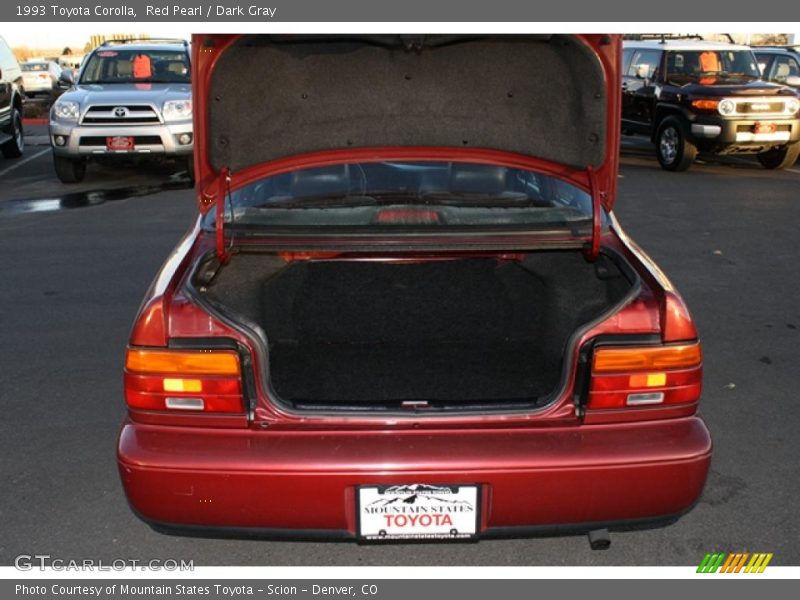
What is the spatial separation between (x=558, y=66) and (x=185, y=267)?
1525 millimetres

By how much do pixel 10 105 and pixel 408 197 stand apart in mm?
11450

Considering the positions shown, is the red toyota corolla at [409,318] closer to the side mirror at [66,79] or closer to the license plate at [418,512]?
the license plate at [418,512]

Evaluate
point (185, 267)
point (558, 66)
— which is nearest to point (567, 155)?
point (558, 66)

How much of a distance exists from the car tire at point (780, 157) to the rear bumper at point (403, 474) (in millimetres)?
10610

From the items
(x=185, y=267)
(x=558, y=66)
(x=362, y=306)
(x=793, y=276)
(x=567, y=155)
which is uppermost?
(x=558, y=66)

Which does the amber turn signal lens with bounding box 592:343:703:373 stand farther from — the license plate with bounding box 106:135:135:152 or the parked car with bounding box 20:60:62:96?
the parked car with bounding box 20:60:62:96

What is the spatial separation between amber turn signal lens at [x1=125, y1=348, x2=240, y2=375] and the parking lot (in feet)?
2.85

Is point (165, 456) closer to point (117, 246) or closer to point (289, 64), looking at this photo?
point (289, 64)

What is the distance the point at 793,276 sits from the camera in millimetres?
6605

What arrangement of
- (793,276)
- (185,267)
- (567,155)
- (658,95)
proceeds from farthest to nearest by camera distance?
(658,95) → (793,276) → (567,155) → (185,267)

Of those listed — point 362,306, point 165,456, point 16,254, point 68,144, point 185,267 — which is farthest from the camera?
point 68,144

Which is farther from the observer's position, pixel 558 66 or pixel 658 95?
pixel 658 95

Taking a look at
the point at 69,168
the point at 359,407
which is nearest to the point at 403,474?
the point at 359,407
